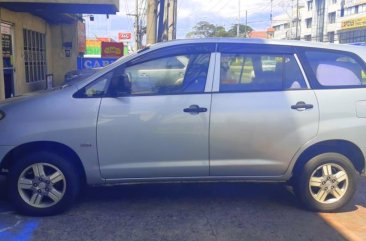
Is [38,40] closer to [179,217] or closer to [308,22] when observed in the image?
[179,217]

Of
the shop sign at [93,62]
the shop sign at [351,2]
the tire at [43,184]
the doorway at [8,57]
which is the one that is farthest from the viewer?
the shop sign at [351,2]

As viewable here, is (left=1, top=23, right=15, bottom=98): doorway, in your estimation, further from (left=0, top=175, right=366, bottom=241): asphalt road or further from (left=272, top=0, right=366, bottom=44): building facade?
(left=272, top=0, right=366, bottom=44): building facade

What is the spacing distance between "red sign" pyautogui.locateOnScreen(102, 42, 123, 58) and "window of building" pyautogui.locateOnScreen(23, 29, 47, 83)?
2.79 m

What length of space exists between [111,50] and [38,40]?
11.7ft

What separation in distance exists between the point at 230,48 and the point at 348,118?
4.98 feet

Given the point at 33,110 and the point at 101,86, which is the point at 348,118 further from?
the point at 33,110

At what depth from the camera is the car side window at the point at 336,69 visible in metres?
4.78

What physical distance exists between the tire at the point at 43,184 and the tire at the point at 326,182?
8.25ft

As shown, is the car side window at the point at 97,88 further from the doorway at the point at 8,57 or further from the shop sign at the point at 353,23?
the shop sign at the point at 353,23

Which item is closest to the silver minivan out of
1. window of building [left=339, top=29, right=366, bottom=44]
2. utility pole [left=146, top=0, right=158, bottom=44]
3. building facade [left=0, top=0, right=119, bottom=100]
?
building facade [left=0, top=0, right=119, bottom=100]

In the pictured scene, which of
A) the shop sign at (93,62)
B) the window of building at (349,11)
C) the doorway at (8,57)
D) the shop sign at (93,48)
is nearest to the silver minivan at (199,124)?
the doorway at (8,57)

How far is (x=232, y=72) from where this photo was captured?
15.5 feet

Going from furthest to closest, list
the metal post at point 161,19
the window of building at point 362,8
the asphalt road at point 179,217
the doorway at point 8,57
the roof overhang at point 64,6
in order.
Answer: the window of building at point 362,8 → the metal post at point 161,19 → the doorway at point 8,57 → the roof overhang at point 64,6 → the asphalt road at point 179,217

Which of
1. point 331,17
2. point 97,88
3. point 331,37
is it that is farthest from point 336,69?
point 331,17
